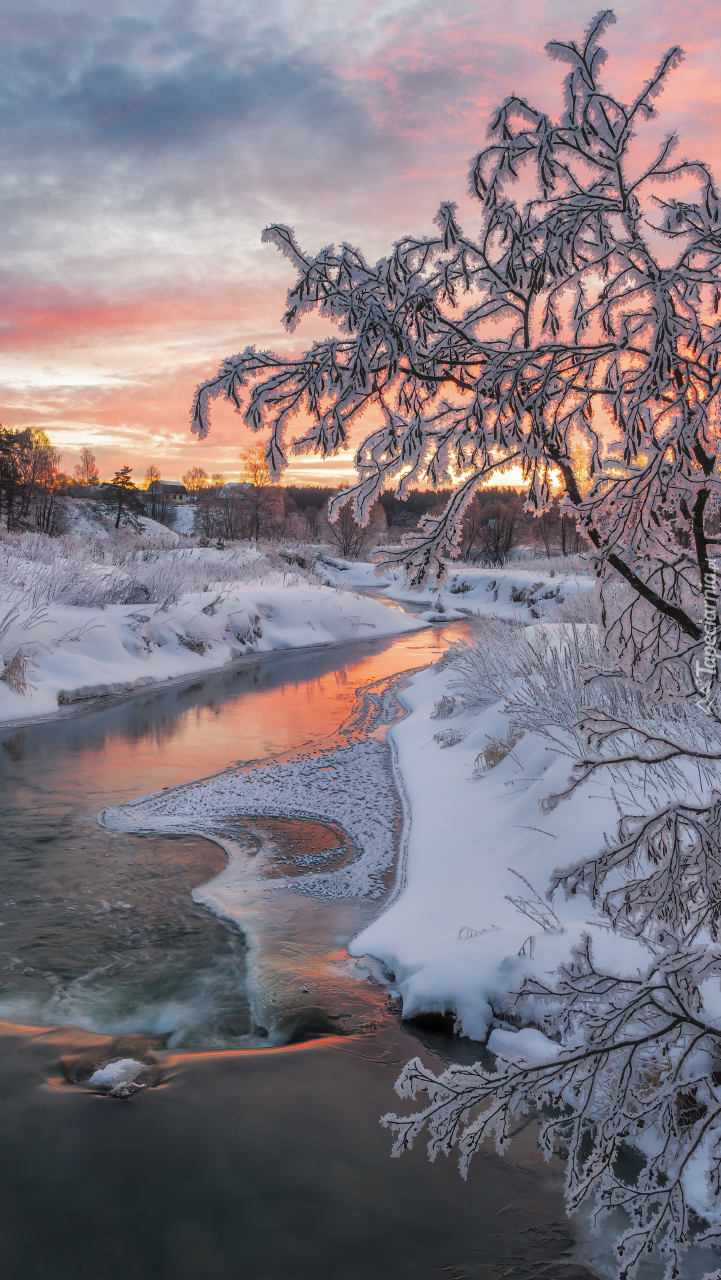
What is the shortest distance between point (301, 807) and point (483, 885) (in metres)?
2.66

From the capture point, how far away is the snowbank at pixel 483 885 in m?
3.60

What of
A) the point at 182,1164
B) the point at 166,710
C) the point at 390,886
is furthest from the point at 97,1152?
the point at 166,710

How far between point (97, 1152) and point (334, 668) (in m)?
13.2

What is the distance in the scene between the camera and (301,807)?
22.9ft

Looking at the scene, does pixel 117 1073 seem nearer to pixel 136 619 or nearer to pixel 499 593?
pixel 136 619

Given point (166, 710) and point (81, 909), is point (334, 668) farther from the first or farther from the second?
point (81, 909)

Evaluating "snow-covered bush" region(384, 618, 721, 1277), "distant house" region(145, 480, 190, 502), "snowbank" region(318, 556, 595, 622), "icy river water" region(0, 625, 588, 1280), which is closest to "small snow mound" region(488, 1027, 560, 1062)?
"icy river water" region(0, 625, 588, 1280)

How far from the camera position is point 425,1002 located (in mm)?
3688

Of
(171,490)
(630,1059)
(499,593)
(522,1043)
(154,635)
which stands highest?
(171,490)

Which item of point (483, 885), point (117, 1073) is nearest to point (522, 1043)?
point (483, 885)

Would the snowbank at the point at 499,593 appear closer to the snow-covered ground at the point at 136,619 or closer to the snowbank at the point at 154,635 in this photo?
the snowbank at the point at 154,635

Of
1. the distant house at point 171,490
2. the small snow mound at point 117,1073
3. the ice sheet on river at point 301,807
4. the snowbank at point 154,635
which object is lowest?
the ice sheet on river at point 301,807

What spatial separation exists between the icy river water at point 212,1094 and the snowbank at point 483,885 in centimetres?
22

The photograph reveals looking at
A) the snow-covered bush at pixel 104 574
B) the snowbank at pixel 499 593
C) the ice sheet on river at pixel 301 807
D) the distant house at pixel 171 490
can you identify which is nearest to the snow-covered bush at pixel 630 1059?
the ice sheet on river at pixel 301 807
